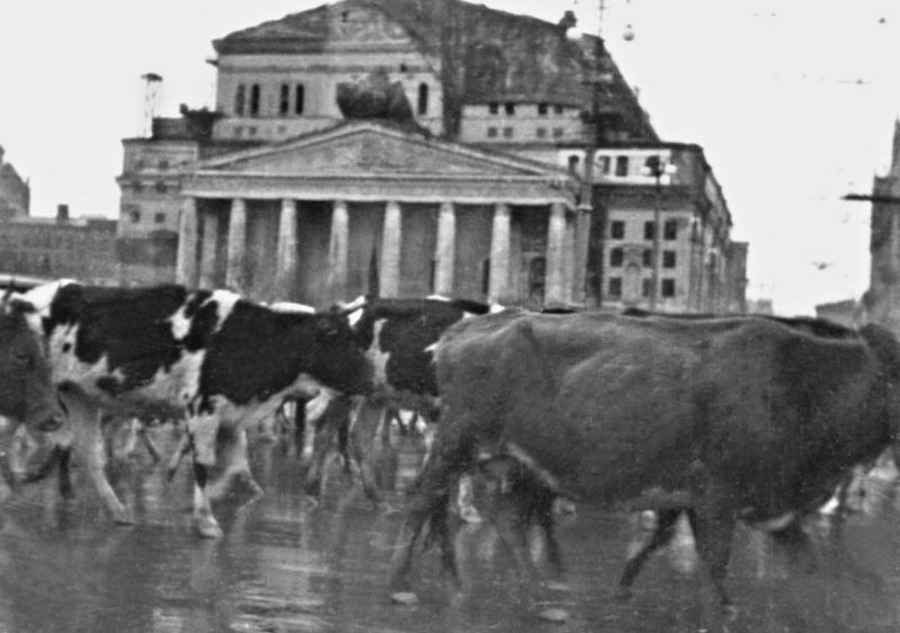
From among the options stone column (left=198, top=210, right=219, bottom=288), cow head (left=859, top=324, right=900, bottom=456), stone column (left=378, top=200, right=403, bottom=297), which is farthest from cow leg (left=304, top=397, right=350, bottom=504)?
stone column (left=198, top=210, right=219, bottom=288)

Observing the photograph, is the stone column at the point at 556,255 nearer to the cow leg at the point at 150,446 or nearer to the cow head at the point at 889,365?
the cow leg at the point at 150,446

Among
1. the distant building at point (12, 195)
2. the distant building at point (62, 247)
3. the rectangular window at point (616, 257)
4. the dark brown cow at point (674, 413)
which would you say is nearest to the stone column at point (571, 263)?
the rectangular window at point (616, 257)

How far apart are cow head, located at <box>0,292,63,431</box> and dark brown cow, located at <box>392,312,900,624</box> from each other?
433 centimetres

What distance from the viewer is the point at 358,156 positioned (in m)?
103

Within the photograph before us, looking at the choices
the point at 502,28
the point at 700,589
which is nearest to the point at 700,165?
the point at 502,28

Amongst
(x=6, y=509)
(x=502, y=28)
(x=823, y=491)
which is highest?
(x=502, y=28)

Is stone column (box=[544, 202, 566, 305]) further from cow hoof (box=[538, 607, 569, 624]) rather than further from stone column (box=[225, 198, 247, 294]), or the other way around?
cow hoof (box=[538, 607, 569, 624])

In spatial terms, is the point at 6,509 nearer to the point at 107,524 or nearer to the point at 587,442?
the point at 107,524

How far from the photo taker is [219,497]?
1463cm

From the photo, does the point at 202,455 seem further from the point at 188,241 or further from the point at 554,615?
the point at 188,241

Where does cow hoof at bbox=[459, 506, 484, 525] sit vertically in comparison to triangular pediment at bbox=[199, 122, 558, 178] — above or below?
below

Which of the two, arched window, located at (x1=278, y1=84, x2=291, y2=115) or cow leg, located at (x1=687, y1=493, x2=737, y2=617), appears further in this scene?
arched window, located at (x1=278, y1=84, x2=291, y2=115)

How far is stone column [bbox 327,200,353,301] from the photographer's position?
101250 millimetres

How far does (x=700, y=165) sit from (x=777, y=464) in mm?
101240
